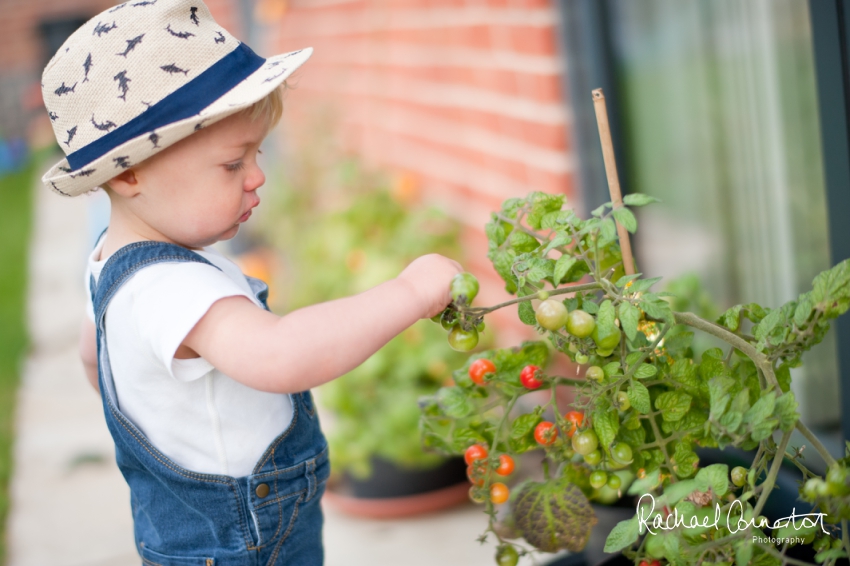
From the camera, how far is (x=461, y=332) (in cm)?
105

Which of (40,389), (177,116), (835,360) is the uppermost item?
(177,116)

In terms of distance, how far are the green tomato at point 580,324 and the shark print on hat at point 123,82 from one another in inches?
25.7

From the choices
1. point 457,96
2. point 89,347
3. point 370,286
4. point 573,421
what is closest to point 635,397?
point 573,421

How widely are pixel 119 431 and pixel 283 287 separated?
3116 millimetres

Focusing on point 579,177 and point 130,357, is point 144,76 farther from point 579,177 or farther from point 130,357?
point 579,177

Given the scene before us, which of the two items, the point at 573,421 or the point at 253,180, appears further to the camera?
the point at 253,180

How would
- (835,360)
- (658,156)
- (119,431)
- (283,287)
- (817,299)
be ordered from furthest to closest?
(283,287), (658,156), (835,360), (119,431), (817,299)

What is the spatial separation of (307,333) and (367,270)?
1775 mm

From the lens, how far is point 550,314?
95 cm

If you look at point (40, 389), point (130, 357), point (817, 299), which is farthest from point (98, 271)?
point (40, 389)

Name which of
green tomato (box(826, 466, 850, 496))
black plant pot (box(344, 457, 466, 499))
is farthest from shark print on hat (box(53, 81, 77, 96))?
black plant pot (box(344, 457, 466, 499))

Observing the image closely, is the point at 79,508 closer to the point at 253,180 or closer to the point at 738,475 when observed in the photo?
the point at 253,180

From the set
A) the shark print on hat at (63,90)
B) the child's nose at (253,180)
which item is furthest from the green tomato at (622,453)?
the shark print on hat at (63,90)

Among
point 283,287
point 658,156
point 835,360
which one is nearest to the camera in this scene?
point 835,360
